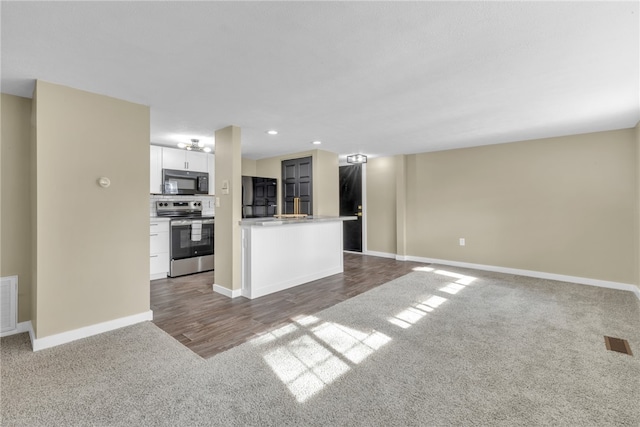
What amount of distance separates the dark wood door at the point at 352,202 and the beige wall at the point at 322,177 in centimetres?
130

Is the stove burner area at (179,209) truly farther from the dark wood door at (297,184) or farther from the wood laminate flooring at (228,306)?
the dark wood door at (297,184)

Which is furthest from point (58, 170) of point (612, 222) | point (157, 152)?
point (612, 222)

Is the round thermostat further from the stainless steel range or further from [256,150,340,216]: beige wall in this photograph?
[256,150,340,216]: beige wall

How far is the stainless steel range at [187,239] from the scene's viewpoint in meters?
4.54

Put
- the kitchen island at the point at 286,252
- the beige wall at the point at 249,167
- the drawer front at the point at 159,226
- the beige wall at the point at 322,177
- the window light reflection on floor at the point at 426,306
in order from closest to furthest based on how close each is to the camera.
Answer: the window light reflection on floor at the point at 426,306 < the kitchen island at the point at 286,252 < the drawer front at the point at 159,226 < the beige wall at the point at 322,177 < the beige wall at the point at 249,167

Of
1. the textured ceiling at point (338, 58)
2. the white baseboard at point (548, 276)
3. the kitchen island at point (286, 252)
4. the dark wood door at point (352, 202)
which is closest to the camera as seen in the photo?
the textured ceiling at point (338, 58)

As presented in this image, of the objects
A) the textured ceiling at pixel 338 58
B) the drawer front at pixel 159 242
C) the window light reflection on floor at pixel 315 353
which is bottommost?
the window light reflection on floor at pixel 315 353

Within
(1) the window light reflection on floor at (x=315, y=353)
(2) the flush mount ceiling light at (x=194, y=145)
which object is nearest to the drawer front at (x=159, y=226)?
(2) the flush mount ceiling light at (x=194, y=145)

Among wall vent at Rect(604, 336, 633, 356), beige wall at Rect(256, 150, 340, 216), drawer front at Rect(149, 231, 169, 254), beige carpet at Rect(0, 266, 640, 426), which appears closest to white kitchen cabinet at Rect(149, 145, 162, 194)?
drawer front at Rect(149, 231, 169, 254)

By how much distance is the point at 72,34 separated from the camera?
1684mm

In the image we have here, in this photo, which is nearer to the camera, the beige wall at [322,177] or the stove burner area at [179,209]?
the stove burner area at [179,209]

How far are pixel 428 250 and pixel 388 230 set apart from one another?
97cm

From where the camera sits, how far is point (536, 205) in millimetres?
4480

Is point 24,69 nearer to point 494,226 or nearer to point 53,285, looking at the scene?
point 53,285
